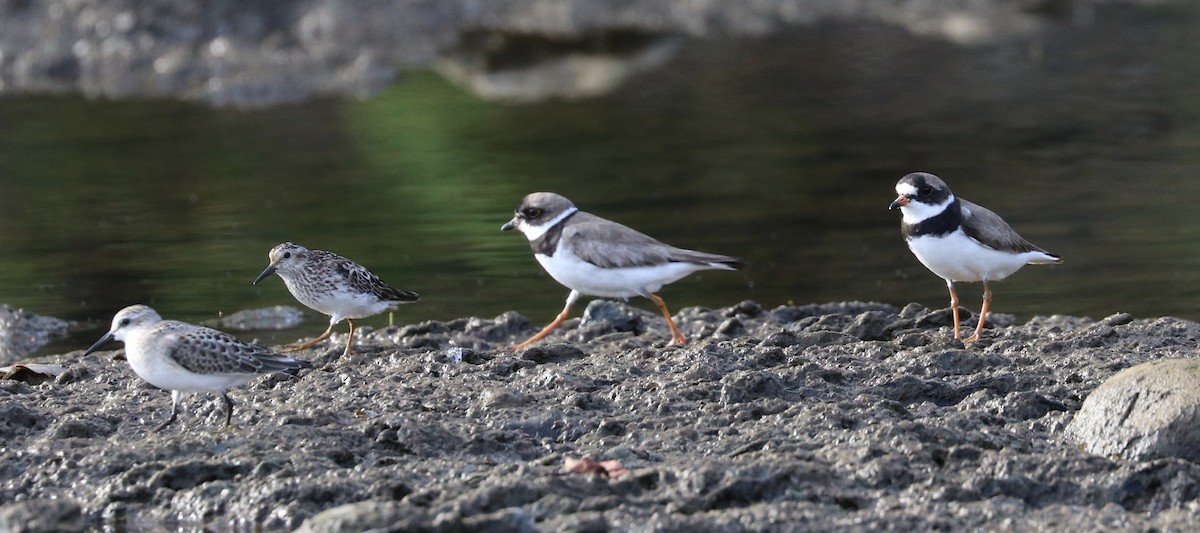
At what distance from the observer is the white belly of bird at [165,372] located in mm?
7820

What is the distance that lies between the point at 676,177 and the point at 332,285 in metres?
7.03

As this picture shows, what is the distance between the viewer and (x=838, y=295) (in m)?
11.7

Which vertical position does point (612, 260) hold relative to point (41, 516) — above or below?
above

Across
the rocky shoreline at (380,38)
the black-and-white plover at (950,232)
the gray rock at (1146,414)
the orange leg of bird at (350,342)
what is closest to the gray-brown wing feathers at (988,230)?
the black-and-white plover at (950,232)

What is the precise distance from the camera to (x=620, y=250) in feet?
31.5

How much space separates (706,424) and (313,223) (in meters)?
8.13

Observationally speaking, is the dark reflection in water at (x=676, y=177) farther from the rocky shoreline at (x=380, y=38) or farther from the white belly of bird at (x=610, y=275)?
the white belly of bird at (x=610, y=275)

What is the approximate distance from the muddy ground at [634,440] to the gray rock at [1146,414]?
0.15m

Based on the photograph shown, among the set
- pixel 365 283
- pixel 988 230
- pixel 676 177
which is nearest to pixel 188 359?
pixel 365 283

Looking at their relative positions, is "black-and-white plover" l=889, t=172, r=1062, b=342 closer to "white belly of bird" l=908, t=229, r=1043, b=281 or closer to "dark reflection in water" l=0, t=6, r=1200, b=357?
"white belly of bird" l=908, t=229, r=1043, b=281

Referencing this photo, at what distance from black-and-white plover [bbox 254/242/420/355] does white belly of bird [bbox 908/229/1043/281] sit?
317cm

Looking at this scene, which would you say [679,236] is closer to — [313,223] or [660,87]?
[313,223]

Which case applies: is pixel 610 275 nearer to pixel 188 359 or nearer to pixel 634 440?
pixel 634 440

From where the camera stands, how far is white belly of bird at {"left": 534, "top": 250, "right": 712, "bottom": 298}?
31.5 ft
